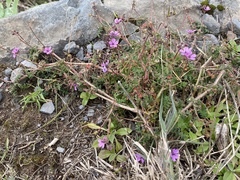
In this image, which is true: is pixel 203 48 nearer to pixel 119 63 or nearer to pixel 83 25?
pixel 119 63

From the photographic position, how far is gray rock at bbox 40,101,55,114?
2.39 meters

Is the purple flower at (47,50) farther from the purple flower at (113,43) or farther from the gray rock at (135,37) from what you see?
the gray rock at (135,37)

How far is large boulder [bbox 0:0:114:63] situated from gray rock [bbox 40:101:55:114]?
0.44 meters

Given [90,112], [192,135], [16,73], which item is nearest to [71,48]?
[16,73]

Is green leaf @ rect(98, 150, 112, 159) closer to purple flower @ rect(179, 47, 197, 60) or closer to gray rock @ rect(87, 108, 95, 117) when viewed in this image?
gray rock @ rect(87, 108, 95, 117)

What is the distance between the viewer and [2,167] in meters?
2.19

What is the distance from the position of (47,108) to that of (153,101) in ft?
2.28

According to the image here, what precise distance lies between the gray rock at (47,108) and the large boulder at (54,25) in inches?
17.3

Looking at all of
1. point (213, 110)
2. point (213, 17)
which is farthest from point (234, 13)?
point (213, 110)

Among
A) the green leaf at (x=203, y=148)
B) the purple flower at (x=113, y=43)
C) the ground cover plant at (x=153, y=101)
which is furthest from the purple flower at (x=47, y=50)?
the green leaf at (x=203, y=148)

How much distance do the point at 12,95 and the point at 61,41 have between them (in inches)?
20.0

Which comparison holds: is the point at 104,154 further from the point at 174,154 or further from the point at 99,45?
the point at 99,45

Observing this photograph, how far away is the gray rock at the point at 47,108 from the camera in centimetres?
239

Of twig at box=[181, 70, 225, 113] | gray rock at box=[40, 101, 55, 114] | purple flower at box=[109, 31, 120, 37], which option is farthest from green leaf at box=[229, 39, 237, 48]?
gray rock at box=[40, 101, 55, 114]
